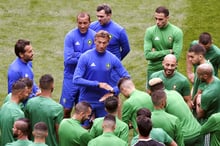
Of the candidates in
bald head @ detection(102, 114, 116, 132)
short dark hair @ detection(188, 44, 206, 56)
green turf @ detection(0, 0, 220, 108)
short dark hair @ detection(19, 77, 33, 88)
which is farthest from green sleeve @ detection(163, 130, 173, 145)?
green turf @ detection(0, 0, 220, 108)

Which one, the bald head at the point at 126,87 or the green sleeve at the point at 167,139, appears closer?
the green sleeve at the point at 167,139

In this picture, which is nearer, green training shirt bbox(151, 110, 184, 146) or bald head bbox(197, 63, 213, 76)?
green training shirt bbox(151, 110, 184, 146)

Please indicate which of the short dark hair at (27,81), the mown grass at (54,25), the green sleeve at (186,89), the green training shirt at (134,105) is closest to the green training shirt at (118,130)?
the green training shirt at (134,105)

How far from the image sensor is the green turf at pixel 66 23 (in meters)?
15.9

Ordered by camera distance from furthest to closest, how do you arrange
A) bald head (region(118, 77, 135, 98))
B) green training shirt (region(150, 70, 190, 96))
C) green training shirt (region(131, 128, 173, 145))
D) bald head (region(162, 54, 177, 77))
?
green training shirt (region(150, 70, 190, 96)) < bald head (region(162, 54, 177, 77)) < bald head (region(118, 77, 135, 98)) < green training shirt (region(131, 128, 173, 145))

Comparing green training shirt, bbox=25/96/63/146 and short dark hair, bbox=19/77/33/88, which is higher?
short dark hair, bbox=19/77/33/88

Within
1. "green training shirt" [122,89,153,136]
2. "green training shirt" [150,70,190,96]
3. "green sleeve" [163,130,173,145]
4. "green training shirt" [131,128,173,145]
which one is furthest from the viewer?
"green training shirt" [150,70,190,96]

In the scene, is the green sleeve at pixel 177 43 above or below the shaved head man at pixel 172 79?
above

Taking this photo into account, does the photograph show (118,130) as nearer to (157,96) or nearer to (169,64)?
(157,96)

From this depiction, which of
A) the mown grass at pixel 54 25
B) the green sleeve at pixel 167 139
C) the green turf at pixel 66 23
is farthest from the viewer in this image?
the green turf at pixel 66 23

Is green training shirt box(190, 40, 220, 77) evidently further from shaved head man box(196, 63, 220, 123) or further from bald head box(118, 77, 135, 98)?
bald head box(118, 77, 135, 98)

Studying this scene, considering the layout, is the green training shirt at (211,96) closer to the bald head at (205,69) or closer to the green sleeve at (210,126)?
the bald head at (205,69)

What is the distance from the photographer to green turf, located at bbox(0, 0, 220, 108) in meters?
15.9

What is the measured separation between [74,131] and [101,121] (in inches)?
14.4
